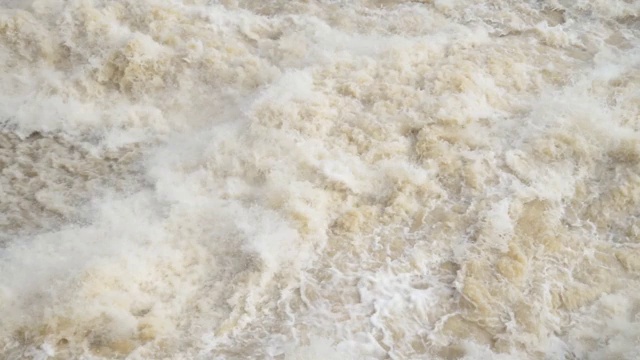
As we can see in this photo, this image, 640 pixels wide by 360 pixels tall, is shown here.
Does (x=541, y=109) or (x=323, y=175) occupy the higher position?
(x=541, y=109)

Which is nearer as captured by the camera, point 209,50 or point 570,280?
point 570,280

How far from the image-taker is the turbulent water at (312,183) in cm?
379

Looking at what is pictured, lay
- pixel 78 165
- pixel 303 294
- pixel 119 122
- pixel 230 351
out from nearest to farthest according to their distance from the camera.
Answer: pixel 230 351 < pixel 303 294 < pixel 78 165 < pixel 119 122

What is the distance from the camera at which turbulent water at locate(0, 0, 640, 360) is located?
3.79m

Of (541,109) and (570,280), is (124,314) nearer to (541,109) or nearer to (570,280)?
(570,280)

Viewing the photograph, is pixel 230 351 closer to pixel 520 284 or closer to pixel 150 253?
pixel 150 253

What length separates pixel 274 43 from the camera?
238 inches

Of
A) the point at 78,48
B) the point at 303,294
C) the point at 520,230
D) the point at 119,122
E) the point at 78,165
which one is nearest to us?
the point at 303,294

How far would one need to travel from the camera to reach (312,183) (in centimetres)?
465

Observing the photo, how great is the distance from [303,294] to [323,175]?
1.08 metres

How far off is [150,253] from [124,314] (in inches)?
19.8

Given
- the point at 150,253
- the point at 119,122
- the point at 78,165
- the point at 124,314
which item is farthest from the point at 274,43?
the point at 124,314

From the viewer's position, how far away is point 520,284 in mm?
4090

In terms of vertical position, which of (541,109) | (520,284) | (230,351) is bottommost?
(230,351)
